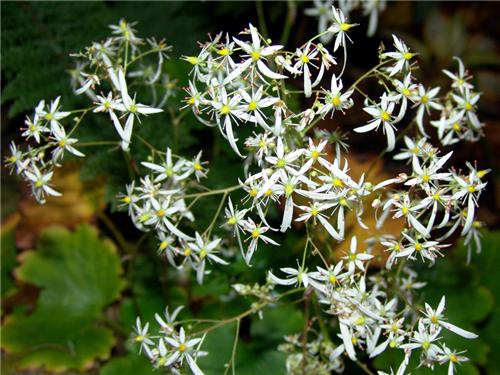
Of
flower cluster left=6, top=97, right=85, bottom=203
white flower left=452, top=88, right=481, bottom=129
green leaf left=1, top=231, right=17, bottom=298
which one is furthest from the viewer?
green leaf left=1, top=231, right=17, bottom=298

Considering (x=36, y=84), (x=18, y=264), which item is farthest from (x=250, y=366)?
(x=36, y=84)

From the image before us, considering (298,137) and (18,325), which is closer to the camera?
(298,137)

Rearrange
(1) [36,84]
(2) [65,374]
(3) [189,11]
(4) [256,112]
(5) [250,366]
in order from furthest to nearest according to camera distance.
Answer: (3) [189,11]
(1) [36,84]
(2) [65,374]
(5) [250,366]
(4) [256,112]

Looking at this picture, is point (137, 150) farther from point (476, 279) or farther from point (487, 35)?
point (487, 35)

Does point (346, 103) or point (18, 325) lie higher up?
point (346, 103)

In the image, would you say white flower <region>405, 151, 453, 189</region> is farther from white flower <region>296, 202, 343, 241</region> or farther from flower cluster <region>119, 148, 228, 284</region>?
flower cluster <region>119, 148, 228, 284</region>

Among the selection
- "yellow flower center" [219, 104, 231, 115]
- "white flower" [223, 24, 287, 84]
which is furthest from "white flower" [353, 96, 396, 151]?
"yellow flower center" [219, 104, 231, 115]

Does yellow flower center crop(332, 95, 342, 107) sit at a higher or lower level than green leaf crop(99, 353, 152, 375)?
higher

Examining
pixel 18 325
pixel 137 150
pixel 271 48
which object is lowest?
pixel 18 325

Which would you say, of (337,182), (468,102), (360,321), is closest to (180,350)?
(360,321)
